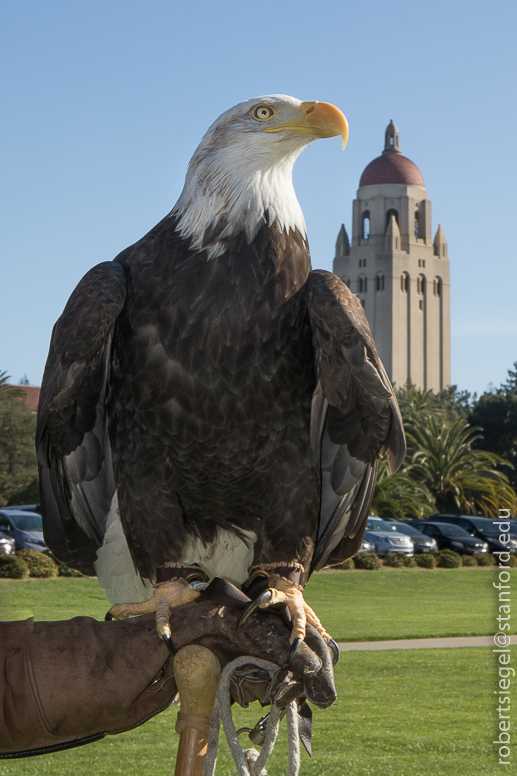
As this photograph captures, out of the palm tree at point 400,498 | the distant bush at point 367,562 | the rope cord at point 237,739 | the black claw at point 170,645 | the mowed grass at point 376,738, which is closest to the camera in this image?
the rope cord at point 237,739

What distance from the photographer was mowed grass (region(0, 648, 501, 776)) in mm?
7074

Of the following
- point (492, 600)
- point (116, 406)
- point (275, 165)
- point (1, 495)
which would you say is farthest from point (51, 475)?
point (1, 495)

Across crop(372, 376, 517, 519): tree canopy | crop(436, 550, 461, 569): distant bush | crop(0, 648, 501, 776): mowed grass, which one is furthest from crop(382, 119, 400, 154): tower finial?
crop(0, 648, 501, 776): mowed grass

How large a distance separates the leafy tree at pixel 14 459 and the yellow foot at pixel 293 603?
34.1 meters

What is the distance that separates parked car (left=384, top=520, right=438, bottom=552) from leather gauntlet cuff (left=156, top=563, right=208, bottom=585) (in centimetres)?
2454

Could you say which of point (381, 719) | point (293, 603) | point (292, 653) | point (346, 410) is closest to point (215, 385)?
point (346, 410)

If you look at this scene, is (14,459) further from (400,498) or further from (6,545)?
(400,498)

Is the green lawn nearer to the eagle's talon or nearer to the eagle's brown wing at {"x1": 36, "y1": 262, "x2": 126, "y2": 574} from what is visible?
the eagle's brown wing at {"x1": 36, "y1": 262, "x2": 126, "y2": 574}

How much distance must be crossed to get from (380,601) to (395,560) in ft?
21.6

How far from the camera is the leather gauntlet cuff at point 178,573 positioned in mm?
3682

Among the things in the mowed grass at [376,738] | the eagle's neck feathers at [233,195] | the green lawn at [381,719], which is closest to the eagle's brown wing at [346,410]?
the eagle's neck feathers at [233,195]

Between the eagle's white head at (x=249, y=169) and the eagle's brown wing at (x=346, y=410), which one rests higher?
the eagle's white head at (x=249, y=169)

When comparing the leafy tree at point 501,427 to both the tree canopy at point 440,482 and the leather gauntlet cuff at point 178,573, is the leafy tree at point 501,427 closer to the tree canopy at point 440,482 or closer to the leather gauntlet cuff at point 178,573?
the tree canopy at point 440,482

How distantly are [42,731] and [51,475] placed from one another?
1453 millimetres
